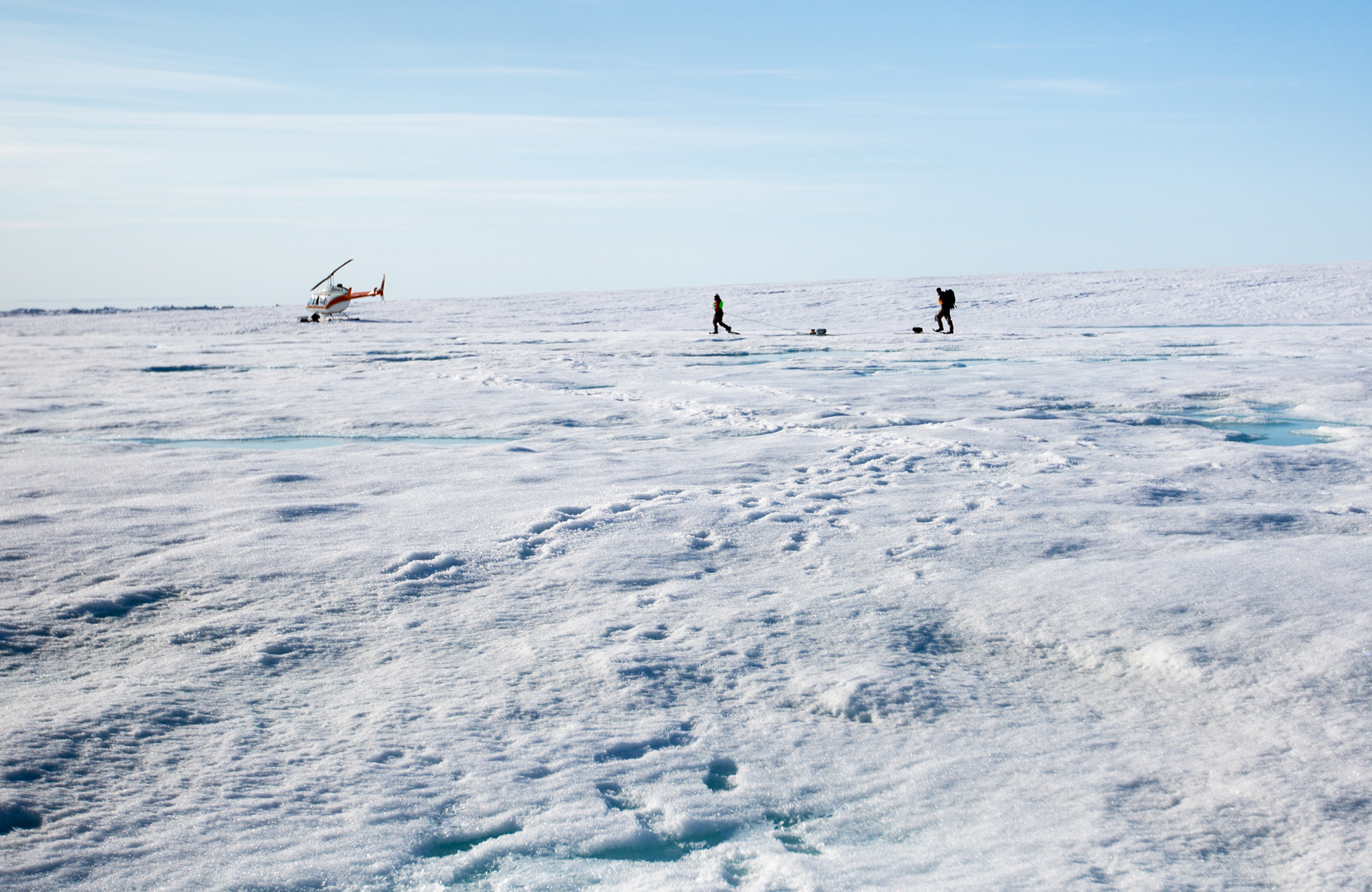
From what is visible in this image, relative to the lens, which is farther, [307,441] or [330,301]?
[330,301]

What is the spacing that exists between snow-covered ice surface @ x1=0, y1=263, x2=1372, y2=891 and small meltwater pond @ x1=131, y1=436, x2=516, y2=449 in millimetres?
228

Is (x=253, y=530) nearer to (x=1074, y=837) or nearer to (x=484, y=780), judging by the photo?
(x=484, y=780)

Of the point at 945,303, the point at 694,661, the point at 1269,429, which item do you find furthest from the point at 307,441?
the point at 945,303

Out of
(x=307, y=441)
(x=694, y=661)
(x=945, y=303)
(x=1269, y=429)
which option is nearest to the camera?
(x=694, y=661)

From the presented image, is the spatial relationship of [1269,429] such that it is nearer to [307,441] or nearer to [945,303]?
[307,441]

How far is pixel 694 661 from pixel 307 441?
22.4 feet

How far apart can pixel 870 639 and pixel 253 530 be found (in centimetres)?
350

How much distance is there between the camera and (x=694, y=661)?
3.50 m

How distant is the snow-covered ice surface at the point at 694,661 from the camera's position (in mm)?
A: 2410

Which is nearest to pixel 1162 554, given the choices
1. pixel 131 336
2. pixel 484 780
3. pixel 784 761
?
pixel 784 761

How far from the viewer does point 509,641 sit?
3.70 meters

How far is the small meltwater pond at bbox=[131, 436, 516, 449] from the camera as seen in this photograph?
871 centimetres

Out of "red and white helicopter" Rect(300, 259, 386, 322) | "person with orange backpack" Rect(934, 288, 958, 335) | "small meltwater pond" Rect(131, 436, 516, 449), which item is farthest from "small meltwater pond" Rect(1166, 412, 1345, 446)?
"red and white helicopter" Rect(300, 259, 386, 322)

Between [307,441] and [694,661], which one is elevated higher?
[307,441]
